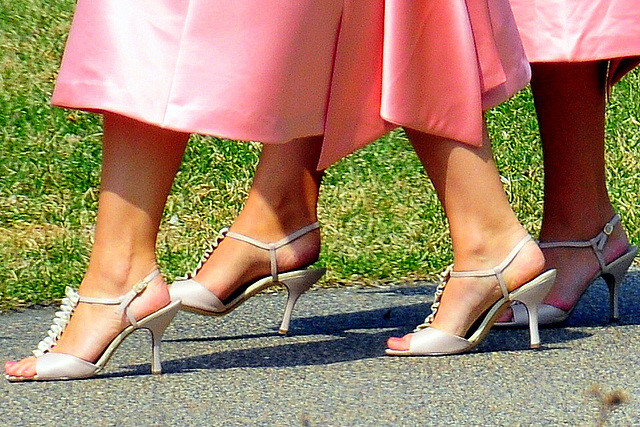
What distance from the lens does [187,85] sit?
6.84 ft

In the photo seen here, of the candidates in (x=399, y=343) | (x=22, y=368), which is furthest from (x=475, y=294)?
(x=22, y=368)

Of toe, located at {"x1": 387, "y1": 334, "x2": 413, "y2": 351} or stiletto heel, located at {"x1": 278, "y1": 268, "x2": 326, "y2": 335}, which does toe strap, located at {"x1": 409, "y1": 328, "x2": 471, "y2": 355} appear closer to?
toe, located at {"x1": 387, "y1": 334, "x2": 413, "y2": 351}

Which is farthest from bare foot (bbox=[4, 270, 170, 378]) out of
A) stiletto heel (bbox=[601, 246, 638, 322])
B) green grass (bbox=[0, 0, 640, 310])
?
stiletto heel (bbox=[601, 246, 638, 322])

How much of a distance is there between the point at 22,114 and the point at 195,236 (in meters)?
1.19

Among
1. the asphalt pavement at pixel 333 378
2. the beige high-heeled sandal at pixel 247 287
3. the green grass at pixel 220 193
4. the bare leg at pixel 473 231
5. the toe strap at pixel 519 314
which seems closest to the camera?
the asphalt pavement at pixel 333 378

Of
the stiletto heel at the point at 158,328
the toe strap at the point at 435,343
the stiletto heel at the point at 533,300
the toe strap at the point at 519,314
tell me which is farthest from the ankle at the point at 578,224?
the stiletto heel at the point at 158,328

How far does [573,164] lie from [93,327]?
1.11 meters

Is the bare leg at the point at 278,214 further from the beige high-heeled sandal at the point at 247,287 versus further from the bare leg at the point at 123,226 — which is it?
the bare leg at the point at 123,226

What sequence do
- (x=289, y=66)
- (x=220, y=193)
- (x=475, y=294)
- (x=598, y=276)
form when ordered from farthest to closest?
(x=220, y=193) → (x=598, y=276) → (x=475, y=294) → (x=289, y=66)

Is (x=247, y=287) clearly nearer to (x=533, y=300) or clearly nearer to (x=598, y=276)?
(x=533, y=300)

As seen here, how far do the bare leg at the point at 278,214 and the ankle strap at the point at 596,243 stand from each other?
0.52 metres

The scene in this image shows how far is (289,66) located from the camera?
7.06 feet

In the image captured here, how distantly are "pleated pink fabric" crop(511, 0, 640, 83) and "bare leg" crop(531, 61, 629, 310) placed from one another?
4.4 inches

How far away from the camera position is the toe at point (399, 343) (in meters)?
2.41
